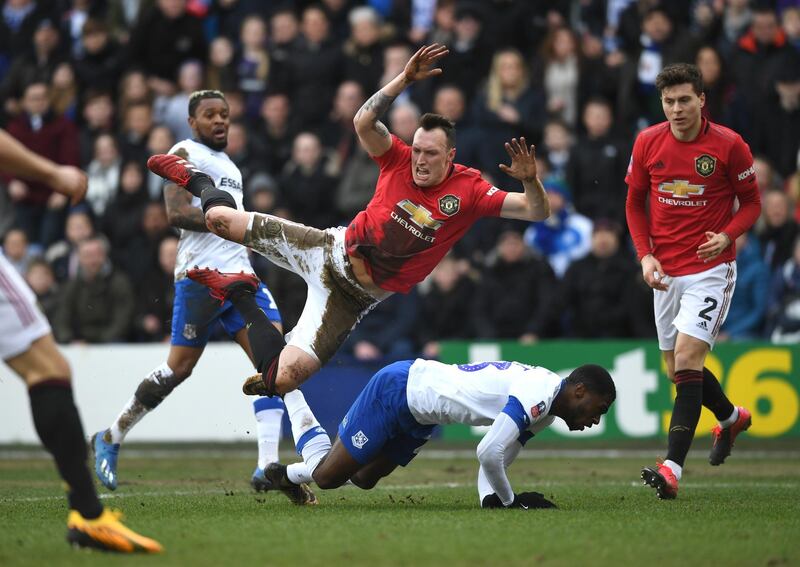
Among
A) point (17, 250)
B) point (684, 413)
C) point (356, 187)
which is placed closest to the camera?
point (684, 413)

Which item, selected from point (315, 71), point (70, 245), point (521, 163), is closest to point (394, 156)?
point (521, 163)

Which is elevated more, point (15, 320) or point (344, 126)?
point (344, 126)

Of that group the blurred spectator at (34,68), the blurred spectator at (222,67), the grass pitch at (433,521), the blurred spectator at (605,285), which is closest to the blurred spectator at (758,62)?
the blurred spectator at (605,285)

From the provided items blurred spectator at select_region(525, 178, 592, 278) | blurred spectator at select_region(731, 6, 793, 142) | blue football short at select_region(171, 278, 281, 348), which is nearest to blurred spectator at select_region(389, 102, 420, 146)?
blurred spectator at select_region(525, 178, 592, 278)

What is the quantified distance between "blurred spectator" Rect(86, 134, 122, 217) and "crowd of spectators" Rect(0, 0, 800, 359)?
0.03m

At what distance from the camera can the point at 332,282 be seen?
9.54 meters

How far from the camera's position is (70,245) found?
1897cm

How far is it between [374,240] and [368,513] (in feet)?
6.31

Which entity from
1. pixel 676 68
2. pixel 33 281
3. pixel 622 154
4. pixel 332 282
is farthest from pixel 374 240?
pixel 33 281

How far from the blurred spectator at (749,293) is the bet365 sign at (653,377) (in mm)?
646

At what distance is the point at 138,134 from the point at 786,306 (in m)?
9.70

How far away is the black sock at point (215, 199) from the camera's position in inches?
378

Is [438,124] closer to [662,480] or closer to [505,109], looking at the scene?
[662,480]

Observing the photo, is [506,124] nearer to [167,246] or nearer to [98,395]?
[167,246]
